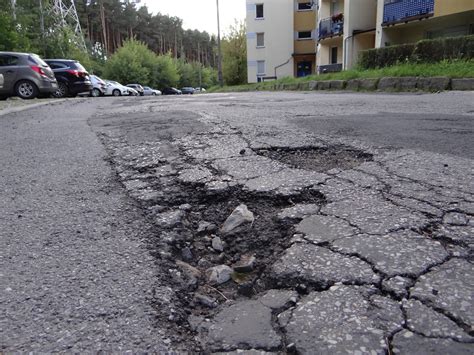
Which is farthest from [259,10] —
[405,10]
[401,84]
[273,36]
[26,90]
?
[401,84]

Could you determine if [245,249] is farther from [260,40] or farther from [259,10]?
[259,10]

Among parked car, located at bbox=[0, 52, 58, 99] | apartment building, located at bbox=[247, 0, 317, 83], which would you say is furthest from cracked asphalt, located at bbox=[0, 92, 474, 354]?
apartment building, located at bbox=[247, 0, 317, 83]

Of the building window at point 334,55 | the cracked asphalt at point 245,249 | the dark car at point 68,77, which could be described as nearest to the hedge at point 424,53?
the cracked asphalt at point 245,249

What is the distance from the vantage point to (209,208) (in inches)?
90.6

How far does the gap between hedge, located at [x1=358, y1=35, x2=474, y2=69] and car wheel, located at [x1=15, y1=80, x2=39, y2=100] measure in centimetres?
1144

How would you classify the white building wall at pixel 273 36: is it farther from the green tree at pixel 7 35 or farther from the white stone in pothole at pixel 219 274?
the white stone in pothole at pixel 219 274

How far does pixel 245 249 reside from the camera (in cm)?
186

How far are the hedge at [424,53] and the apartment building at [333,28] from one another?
13.6 ft

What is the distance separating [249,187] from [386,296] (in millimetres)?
1266

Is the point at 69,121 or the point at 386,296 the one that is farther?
the point at 69,121

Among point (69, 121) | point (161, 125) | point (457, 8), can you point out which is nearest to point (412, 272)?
point (161, 125)

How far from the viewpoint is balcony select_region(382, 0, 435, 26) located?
18453 mm

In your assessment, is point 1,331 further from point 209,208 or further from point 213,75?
point 213,75

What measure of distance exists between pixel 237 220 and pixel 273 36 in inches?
1471
